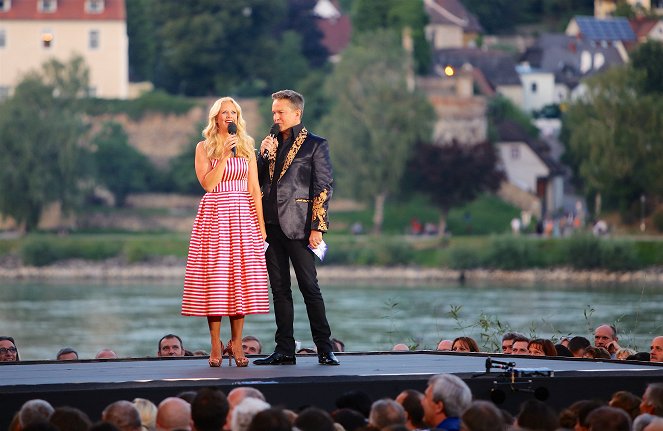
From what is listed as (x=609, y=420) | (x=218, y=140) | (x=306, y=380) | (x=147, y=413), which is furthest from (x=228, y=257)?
(x=609, y=420)

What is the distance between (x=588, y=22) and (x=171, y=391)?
98201 millimetres

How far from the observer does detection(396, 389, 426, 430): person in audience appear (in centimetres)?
947

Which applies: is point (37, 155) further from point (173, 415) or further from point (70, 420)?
point (70, 420)

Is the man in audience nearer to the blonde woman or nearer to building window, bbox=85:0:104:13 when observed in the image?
the blonde woman

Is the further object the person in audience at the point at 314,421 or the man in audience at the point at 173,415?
the man in audience at the point at 173,415

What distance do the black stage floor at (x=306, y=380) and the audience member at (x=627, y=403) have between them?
589 mm

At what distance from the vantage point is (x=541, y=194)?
79.9 m

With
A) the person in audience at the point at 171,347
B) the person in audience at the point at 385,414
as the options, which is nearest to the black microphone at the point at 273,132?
the person in audience at the point at 171,347

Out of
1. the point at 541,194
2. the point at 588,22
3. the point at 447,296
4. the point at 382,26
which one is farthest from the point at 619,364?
the point at 588,22

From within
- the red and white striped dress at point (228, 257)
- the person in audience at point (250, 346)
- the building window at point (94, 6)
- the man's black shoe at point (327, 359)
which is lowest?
the person in audience at point (250, 346)

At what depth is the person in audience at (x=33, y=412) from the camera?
894 centimetres

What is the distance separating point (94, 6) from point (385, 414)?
79.0 metres

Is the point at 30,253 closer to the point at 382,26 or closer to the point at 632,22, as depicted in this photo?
the point at 382,26

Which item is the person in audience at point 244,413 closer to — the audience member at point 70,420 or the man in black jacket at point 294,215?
the audience member at point 70,420
